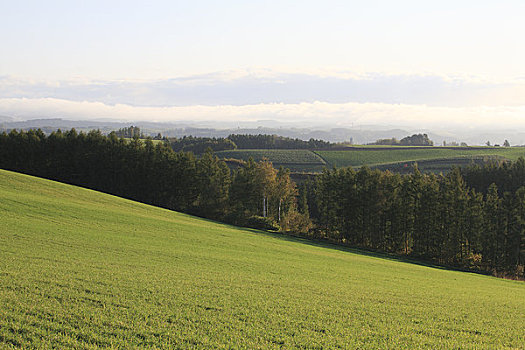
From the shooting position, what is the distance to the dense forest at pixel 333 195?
59.8m

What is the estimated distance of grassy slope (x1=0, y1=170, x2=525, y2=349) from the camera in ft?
36.4

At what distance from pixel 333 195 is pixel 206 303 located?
198ft

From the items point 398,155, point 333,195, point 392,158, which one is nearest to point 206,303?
point 333,195

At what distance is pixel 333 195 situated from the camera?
72.8m

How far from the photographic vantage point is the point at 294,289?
62.7 ft

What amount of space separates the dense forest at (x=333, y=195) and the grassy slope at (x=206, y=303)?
38.6 meters

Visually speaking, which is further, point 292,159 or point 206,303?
point 292,159

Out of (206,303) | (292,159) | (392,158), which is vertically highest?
(392,158)

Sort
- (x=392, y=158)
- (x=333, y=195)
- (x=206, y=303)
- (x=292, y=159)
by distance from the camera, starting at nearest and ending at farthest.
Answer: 1. (x=206, y=303)
2. (x=333, y=195)
3. (x=392, y=158)
4. (x=292, y=159)

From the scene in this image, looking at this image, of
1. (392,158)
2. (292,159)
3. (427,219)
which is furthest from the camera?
(292,159)

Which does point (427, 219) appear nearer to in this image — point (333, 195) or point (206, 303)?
point (333, 195)

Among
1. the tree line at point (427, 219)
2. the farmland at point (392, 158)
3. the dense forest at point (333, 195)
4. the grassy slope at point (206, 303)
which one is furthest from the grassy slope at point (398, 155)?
the grassy slope at point (206, 303)

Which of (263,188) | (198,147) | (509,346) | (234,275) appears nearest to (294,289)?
(234,275)

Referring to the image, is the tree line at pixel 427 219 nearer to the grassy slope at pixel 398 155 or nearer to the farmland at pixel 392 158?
the farmland at pixel 392 158
